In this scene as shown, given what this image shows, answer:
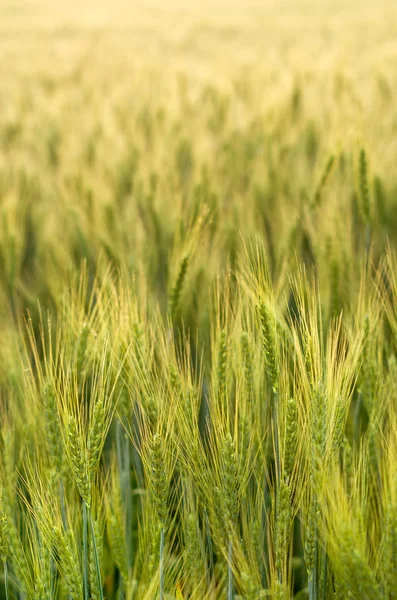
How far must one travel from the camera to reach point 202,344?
1.52 m

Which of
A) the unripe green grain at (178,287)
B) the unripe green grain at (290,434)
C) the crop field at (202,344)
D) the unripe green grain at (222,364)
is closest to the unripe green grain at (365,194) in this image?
the crop field at (202,344)

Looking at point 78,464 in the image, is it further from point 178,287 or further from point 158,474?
point 178,287

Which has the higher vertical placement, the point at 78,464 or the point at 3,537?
the point at 78,464

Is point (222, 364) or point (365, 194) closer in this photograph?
point (222, 364)

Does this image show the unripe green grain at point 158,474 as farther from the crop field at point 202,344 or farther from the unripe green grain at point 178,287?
the unripe green grain at point 178,287

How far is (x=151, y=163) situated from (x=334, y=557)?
2120 millimetres

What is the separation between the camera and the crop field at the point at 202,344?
0.97 metres

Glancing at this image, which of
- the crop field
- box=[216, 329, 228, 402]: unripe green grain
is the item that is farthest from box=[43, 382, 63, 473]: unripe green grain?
box=[216, 329, 228, 402]: unripe green grain

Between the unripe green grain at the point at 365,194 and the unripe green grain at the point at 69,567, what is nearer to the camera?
the unripe green grain at the point at 69,567

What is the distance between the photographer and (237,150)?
10.2 ft

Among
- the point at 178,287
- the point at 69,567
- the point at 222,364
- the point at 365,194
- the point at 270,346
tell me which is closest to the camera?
the point at 69,567

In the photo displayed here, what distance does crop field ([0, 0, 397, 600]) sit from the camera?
0.97 meters

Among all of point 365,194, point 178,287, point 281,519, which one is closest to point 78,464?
point 281,519

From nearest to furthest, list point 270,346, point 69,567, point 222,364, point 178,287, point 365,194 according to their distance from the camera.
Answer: point 69,567, point 270,346, point 222,364, point 178,287, point 365,194
